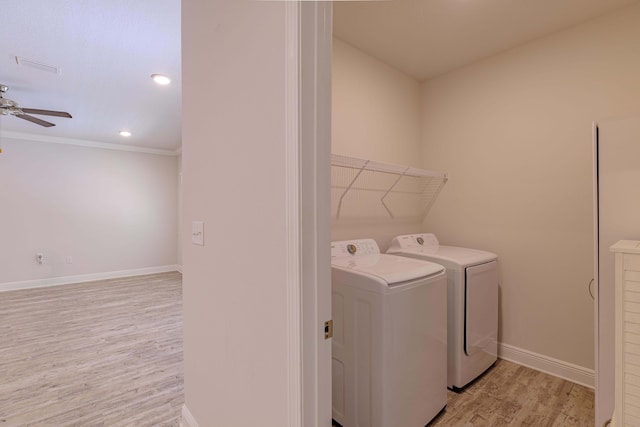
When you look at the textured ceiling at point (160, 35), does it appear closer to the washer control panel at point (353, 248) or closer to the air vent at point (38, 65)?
the air vent at point (38, 65)

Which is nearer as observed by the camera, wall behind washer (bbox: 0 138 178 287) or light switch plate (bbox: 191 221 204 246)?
light switch plate (bbox: 191 221 204 246)

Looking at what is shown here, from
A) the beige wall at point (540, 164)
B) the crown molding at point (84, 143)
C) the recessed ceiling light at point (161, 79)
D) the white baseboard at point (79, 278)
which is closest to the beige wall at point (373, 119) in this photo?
the beige wall at point (540, 164)

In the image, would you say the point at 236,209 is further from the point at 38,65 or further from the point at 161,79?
the point at 38,65

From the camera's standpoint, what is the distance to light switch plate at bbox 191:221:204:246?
4.26 feet

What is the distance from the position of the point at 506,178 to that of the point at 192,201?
231 centimetres

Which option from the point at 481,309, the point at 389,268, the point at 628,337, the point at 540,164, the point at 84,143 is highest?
the point at 84,143

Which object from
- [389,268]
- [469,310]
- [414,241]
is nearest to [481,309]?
[469,310]

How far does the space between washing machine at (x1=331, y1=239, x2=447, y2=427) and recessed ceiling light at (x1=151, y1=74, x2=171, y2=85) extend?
237 cm

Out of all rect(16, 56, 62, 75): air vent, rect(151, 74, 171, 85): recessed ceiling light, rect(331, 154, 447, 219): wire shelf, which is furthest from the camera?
rect(151, 74, 171, 85): recessed ceiling light

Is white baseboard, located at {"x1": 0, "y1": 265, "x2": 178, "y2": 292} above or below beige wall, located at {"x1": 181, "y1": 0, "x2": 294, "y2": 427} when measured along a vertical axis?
below

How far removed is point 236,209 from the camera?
3.33 ft

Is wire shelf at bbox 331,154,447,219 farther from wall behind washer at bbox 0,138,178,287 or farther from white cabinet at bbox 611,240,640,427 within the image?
wall behind washer at bbox 0,138,178,287

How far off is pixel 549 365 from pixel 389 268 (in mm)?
1630

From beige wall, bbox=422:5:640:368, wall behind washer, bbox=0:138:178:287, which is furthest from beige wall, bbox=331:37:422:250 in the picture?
wall behind washer, bbox=0:138:178:287
